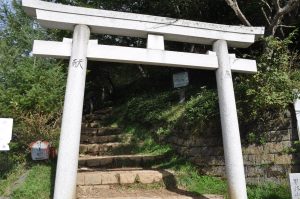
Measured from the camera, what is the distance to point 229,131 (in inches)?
238

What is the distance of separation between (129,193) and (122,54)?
8.80 ft

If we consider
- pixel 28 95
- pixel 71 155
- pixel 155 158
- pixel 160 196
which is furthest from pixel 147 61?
pixel 28 95

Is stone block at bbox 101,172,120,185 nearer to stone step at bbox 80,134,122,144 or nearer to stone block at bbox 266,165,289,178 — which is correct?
stone block at bbox 266,165,289,178

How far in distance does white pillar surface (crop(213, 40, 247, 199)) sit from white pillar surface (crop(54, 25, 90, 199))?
8.77 ft

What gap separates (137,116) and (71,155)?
6047 millimetres

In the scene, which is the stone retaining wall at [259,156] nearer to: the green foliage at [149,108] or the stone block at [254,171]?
the stone block at [254,171]

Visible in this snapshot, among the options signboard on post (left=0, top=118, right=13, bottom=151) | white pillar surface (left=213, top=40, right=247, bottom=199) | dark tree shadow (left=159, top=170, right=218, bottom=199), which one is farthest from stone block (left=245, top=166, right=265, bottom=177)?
signboard on post (left=0, top=118, right=13, bottom=151)

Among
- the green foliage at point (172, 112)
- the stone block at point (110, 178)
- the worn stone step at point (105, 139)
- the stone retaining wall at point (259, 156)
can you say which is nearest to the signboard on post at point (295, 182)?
the stone retaining wall at point (259, 156)

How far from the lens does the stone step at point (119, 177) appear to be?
6.54m

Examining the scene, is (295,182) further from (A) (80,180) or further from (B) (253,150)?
(A) (80,180)

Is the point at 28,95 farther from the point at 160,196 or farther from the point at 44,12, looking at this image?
the point at 160,196

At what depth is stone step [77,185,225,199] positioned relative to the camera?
599cm

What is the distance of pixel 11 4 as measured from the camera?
14352 millimetres

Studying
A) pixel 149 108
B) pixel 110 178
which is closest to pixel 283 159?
pixel 110 178
